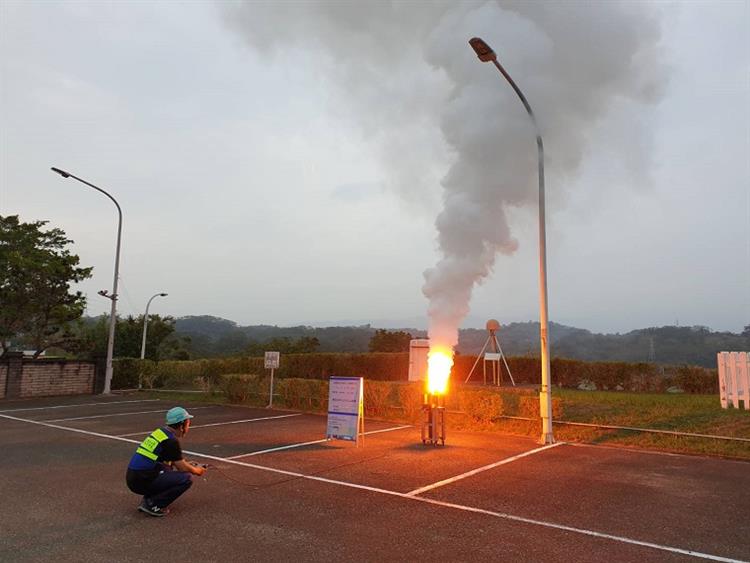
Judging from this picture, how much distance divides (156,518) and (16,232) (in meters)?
27.2

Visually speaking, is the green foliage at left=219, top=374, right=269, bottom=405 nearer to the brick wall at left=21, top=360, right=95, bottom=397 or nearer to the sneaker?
the brick wall at left=21, top=360, right=95, bottom=397

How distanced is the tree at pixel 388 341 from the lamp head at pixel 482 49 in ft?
127

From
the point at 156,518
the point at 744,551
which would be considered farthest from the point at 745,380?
the point at 156,518

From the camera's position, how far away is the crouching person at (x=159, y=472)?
6.30 meters

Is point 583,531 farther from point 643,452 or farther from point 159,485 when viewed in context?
point 643,452

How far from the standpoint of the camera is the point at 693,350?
2366 inches

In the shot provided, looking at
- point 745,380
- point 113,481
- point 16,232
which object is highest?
point 16,232

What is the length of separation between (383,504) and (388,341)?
Result: 141 ft

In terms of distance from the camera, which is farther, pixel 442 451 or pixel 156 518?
pixel 442 451

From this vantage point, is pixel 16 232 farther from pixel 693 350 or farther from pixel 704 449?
pixel 693 350

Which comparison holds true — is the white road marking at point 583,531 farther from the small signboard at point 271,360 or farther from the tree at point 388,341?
the tree at point 388,341

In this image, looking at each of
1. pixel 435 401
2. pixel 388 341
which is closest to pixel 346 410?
pixel 435 401

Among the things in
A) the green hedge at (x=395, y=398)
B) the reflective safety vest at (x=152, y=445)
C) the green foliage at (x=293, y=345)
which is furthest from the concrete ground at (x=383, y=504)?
the green foliage at (x=293, y=345)

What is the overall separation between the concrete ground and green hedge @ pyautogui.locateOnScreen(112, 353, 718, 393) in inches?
663
